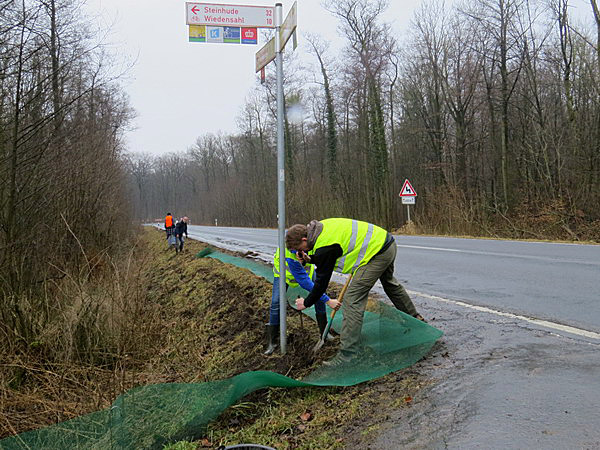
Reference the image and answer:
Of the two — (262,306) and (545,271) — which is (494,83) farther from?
(262,306)

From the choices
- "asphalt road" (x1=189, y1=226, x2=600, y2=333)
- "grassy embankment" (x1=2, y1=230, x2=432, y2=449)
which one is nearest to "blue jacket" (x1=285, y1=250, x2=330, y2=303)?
"grassy embankment" (x1=2, y1=230, x2=432, y2=449)

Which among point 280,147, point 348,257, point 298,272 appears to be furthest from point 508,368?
point 280,147

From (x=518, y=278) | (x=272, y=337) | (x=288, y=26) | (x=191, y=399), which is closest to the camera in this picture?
(x=191, y=399)

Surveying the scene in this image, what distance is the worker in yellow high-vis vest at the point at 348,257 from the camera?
14.1 feet

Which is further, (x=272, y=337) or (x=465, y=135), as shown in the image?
(x=465, y=135)

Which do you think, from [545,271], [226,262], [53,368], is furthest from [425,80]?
[53,368]

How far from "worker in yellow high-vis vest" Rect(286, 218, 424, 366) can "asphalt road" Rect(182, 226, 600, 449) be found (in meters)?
0.68

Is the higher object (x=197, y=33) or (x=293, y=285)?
(x=197, y=33)

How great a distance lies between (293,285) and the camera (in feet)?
17.7

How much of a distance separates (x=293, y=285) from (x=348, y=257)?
1.16 m

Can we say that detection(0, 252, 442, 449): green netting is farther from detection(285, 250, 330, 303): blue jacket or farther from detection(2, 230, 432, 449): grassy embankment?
detection(285, 250, 330, 303): blue jacket

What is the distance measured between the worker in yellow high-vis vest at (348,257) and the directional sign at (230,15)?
1.95 meters

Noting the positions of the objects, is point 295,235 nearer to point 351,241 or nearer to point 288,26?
point 351,241

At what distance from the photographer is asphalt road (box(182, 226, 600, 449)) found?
2.86 metres
